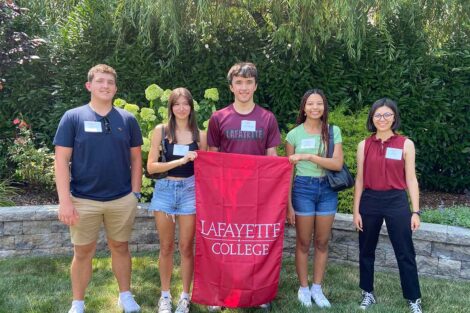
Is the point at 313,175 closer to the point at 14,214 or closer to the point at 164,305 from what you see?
the point at 164,305

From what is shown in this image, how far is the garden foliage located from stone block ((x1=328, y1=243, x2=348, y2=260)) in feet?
5.59

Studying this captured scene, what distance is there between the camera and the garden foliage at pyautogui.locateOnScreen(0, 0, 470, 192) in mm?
5488

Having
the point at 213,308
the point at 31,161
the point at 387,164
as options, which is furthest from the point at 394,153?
the point at 31,161

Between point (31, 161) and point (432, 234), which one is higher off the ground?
point (31, 161)

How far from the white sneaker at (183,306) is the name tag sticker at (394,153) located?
1.84 m

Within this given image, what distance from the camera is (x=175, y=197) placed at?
3312mm

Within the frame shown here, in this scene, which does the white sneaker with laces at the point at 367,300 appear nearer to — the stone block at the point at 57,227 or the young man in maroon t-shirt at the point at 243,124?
the young man in maroon t-shirt at the point at 243,124

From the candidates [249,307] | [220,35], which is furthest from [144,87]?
[249,307]

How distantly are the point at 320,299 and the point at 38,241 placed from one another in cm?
282

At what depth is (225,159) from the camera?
10.8 ft

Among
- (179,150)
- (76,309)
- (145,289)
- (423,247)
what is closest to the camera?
(179,150)

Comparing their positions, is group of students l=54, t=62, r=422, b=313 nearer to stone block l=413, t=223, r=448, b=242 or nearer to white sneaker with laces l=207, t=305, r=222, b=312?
white sneaker with laces l=207, t=305, r=222, b=312

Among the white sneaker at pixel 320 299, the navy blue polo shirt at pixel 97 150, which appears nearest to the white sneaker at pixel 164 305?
the navy blue polo shirt at pixel 97 150

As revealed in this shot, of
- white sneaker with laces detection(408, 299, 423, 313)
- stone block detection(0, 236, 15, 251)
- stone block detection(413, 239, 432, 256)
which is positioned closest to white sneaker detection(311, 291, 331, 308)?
white sneaker with laces detection(408, 299, 423, 313)
